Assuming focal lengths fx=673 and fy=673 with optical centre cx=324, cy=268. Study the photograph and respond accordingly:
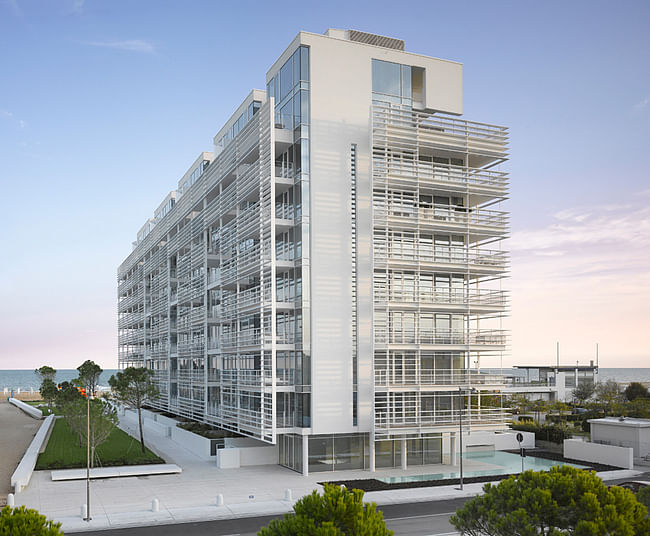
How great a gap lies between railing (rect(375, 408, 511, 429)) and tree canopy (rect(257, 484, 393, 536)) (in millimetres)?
22168

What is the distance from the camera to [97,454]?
1650 inches

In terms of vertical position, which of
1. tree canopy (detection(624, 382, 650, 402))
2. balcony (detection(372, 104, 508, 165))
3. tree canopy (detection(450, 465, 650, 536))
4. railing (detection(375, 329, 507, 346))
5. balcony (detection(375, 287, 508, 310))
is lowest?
tree canopy (detection(624, 382, 650, 402))

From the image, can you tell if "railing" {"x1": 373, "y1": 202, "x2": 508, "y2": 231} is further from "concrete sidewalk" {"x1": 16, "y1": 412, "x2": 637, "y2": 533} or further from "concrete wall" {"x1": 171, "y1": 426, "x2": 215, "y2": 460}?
"concrete wall" {"x1": 171, "y1": 426, "x2": 215, "y2": 460}

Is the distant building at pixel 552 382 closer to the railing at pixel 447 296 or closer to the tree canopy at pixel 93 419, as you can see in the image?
the railing at pixel 447 296

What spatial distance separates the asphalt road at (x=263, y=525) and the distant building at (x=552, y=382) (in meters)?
58.6

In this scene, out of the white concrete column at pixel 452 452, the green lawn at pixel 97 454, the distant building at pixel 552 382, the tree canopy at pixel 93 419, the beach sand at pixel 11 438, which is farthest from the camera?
the distant building at pixel 552 382

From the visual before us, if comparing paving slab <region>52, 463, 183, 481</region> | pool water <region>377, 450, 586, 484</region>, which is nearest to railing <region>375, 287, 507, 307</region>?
pool water <region>377, 450, 586, 484</region>

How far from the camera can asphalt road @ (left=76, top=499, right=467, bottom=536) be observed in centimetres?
2384

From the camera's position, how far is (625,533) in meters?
13.6

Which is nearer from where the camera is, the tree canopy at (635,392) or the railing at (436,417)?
the railing at (436,417)

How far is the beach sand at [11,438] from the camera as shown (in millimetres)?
34444

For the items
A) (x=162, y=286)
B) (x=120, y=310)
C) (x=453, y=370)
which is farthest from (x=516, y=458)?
(x=120, y=310)

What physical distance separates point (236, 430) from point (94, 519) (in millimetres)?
14418

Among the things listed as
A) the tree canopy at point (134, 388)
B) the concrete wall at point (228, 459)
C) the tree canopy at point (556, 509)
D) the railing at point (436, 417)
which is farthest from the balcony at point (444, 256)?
the tree canopy at point (556, 509)
